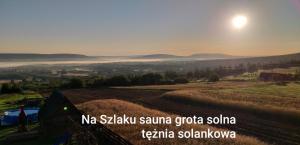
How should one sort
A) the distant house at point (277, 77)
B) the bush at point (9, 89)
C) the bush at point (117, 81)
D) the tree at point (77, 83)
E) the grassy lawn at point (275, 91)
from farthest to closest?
the bush at point (117, 81)
the tree at point (77, 83)
the distant house at point (277, 77)
the bush at point (9, 89)
the grassy lawn at point (275, 91)

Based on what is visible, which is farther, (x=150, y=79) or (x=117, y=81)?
(x=150, y=79)

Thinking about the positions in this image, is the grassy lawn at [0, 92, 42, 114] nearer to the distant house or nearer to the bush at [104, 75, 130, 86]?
the bush at [104, 75, 130, 86]

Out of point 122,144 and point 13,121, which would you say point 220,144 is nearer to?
point 122,144

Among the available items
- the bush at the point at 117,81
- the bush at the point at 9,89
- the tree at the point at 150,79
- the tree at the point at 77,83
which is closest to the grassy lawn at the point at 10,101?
the bush at the point at 9,89

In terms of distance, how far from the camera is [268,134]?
2302 cm

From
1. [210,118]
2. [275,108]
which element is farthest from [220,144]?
[275,108]

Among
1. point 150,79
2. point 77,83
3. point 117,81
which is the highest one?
point 150,79

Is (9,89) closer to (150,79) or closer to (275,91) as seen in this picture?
(150,79)

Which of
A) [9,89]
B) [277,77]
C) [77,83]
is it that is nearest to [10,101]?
[9,89]

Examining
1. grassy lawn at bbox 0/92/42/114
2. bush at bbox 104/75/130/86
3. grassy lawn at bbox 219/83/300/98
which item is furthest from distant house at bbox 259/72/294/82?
grassy lawn at bbox 0/92/42/114

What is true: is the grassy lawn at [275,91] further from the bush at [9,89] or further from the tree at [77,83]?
the bush at [9,89]

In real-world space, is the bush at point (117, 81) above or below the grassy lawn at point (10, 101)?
above

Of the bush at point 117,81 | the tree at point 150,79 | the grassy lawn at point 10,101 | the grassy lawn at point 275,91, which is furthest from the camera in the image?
the tree at point 150,79

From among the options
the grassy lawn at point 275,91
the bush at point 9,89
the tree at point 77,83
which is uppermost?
the grassy lawn at point 275,91
